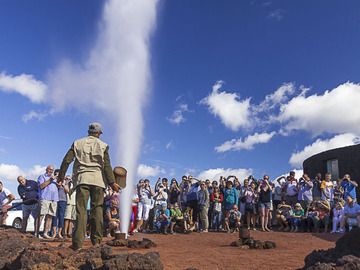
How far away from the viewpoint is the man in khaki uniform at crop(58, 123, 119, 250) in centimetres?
738

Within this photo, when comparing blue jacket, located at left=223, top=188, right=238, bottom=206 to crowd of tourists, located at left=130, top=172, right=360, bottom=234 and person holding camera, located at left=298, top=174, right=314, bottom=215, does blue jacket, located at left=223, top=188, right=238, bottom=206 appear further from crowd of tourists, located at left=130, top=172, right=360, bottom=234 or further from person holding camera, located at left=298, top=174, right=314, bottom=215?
person holding camera, located at left=298, top=174, right=314, bottom=215

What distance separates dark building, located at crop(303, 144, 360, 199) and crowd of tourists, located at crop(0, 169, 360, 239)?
4733 mm

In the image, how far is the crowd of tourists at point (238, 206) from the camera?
14.4 meters

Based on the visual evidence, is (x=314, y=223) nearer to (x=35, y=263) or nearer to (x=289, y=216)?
(x=289, y=216)

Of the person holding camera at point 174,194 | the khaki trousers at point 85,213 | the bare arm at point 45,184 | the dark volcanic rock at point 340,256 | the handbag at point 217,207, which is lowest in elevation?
the dark volcanic rock at point 340,256

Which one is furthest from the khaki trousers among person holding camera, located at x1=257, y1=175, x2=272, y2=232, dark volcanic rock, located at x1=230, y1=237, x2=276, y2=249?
person holding camera, located at x1=257, y1=175, x2=272, y2=232

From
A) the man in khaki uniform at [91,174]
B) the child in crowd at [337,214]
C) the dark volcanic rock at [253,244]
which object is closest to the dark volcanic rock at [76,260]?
the man in khaki uniform at [91,174]

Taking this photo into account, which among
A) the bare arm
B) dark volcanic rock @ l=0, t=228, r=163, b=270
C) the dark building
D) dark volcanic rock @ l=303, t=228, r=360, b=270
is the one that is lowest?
dark volcanic rock @ l=0, t=228, r=163, b=270

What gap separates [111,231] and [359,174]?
13392 millimetres

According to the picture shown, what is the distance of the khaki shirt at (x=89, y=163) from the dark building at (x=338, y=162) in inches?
602

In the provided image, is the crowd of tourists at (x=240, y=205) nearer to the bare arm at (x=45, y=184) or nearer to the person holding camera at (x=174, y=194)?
the person holding camera at (x=174, y=194)

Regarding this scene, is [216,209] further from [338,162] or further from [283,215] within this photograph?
[338,162]

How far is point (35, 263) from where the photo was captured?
582 centimetres

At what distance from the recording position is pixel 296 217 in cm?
1547
